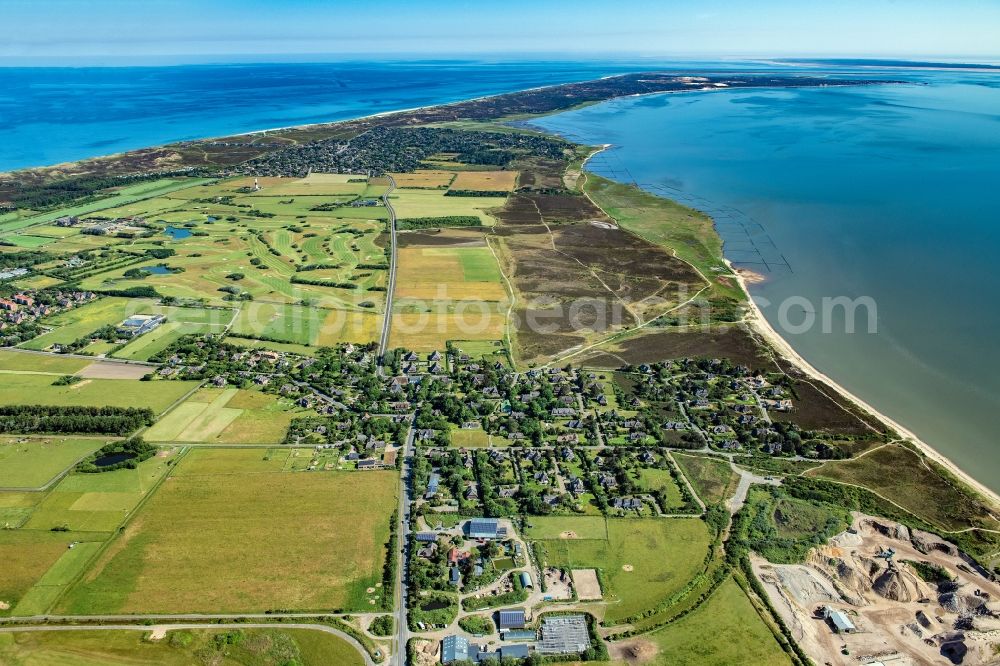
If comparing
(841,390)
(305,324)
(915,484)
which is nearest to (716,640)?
(915,484)

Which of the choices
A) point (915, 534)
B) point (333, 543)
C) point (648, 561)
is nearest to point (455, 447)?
point (333, 543)

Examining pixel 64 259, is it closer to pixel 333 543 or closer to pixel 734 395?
pixel 333 543

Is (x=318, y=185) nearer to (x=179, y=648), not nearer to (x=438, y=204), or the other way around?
(x=438, y=204)

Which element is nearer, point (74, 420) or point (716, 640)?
point (716, 640)

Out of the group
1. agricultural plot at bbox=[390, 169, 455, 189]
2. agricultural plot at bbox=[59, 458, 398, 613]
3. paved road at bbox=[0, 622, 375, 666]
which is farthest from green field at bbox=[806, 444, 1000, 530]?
agricultural plot at bbox=[390, 169, 455, 189]

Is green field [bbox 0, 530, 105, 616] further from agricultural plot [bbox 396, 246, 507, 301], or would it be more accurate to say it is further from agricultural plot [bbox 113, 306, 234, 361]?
agricultural plot [bbox 396, 246, 507, 301]

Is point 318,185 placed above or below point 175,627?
above
